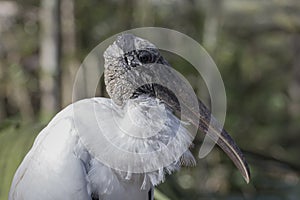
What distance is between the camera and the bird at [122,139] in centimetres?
144

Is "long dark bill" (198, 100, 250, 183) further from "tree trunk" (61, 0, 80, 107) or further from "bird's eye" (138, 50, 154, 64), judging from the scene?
"tree trunk" (61, 0, 80, 107)

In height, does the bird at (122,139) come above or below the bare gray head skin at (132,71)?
below

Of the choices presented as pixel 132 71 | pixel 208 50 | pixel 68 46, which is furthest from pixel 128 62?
pixel 68 46

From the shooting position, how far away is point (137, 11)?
3613mm

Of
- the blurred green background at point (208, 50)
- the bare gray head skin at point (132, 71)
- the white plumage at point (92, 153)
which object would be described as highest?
the bare gray head skin at point (132, 71)

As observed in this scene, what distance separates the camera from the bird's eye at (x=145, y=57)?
152cm

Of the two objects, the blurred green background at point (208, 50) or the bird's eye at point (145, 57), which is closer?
the bird's eye at point (145, 57)

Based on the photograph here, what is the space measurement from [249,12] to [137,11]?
2.21ft

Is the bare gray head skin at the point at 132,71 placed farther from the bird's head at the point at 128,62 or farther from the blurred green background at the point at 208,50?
the blurred green background at the point at 208,50

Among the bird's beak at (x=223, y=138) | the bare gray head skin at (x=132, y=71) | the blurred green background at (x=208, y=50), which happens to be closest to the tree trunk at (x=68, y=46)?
the blurred green background at (x=208, y=50)

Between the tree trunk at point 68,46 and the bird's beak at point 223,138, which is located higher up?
the bird's beak at point 223,138

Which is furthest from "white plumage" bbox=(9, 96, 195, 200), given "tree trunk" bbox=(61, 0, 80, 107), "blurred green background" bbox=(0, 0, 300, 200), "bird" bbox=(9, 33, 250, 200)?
"tree trunk" bbox=(61, 0, 80, 107)

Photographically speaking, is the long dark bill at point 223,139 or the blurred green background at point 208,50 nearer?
the long dark bill at point 223,139

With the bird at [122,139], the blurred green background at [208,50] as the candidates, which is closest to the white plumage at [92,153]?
the bird at [122,139]
